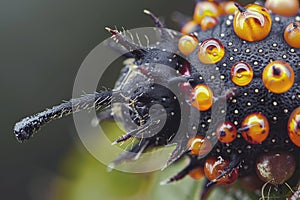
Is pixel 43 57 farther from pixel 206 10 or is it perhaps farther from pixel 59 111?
pixel 59 111

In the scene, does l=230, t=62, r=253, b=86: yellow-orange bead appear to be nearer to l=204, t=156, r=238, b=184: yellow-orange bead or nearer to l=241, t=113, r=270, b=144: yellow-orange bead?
l=241, t=113, r=270, b=144: yellow-orange bead

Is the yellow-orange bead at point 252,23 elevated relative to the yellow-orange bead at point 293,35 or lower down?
elevated

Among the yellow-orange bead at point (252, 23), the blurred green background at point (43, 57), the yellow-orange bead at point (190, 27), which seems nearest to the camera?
the yellow-orange bead at point (252, 23)

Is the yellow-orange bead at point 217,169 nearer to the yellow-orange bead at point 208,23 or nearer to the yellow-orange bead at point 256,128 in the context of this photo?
the yellow-orange bead at point 256,128

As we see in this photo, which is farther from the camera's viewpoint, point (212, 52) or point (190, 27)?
point (190, 27)

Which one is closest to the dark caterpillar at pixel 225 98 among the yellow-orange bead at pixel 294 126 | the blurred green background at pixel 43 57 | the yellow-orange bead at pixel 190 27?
the yellow-orange bead at pixel 294 126

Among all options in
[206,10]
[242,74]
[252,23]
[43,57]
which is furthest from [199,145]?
[43,57]
